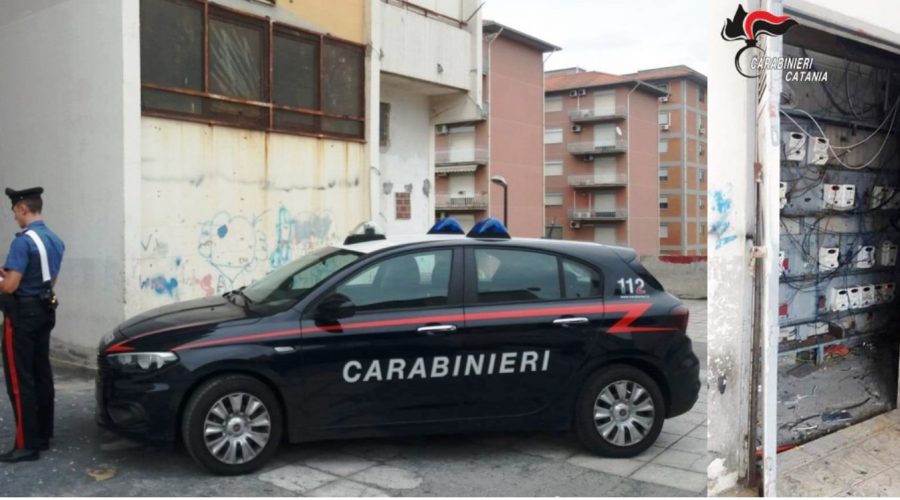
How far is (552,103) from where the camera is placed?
68.0 meters

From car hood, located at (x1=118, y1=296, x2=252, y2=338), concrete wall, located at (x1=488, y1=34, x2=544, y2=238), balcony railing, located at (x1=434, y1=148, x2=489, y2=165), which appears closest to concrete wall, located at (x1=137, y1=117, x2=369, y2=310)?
car hood, located at (x1=118, y1=296, x2=252, y2=338)

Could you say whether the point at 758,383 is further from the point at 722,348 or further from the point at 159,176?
the point at 159,176

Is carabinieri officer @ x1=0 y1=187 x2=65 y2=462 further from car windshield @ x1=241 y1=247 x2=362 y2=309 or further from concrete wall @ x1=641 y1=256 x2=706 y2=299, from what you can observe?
concrete wall @ x1=641 y1=256 x2=706 y2=299

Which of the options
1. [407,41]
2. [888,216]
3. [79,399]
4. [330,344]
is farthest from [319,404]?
[407,41]

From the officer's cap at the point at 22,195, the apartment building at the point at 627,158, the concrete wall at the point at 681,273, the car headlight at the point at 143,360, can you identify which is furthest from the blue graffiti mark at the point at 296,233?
the apartment building at the point at 627,158

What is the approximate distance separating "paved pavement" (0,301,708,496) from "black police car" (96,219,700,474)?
0.21 meters

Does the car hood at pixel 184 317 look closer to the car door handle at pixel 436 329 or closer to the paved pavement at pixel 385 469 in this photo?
the paved pavement at pixel 385 469

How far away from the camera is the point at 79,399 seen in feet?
24.3

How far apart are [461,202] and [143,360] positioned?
5119 cm

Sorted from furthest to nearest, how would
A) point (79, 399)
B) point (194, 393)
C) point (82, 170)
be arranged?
point (82, 170)
point (79, 399)
point (194, 393)

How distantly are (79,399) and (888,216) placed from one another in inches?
314

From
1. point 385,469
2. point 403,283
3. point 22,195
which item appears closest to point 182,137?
point 22,195

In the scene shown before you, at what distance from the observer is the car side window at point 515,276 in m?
5.99

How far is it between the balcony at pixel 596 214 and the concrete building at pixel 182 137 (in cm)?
5393
